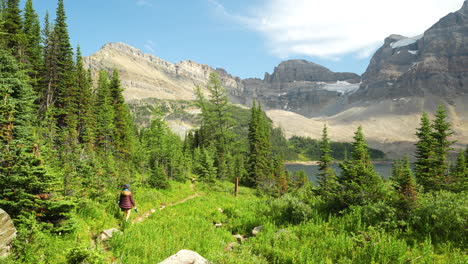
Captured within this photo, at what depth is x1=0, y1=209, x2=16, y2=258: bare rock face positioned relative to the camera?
568 cm

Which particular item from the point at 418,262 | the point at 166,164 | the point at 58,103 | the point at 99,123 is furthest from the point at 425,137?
the point at 58,103

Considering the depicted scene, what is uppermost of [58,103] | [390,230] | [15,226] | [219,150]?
[58,103]

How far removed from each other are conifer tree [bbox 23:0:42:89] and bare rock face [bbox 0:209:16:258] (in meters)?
37.1

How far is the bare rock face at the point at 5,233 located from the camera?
18.6 ft

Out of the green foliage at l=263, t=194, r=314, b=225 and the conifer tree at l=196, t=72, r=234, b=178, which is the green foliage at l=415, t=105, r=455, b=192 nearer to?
the green foliage at l=263, t=194, r=314, b=225

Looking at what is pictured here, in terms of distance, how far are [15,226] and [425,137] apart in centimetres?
3589

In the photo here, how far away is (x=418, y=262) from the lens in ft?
19.6

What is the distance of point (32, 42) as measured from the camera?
39250 millimetres

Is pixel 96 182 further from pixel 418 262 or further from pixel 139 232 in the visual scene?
pixel 418 262

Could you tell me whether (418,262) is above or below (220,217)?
above

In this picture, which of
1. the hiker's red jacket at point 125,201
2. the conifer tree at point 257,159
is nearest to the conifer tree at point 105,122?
the conifer tree at point 257,159

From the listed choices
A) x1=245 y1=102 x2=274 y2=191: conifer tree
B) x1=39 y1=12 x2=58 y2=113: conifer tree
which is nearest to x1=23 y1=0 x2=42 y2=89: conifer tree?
x1=39 y1=12 x2=58 y2=113: conifer tree

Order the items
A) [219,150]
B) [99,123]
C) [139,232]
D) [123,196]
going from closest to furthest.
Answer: [139,232], [123,196], [99,123], [219,150]

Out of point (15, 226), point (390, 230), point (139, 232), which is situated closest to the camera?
point (15, 226)
